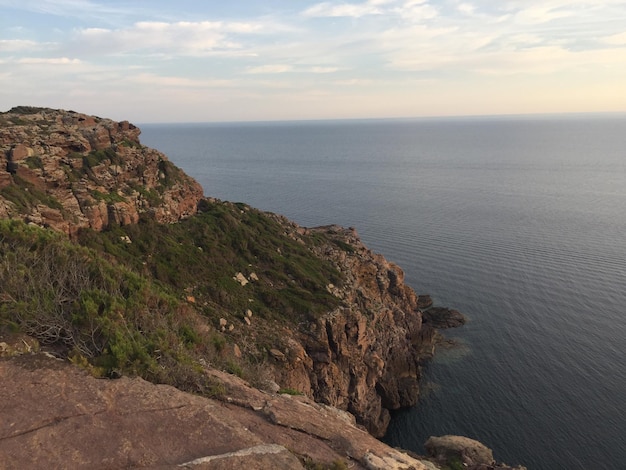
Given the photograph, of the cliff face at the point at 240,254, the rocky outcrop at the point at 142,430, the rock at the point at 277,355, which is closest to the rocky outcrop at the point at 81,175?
the cliff face at the point at 240,254

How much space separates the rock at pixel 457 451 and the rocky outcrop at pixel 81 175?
37.4m

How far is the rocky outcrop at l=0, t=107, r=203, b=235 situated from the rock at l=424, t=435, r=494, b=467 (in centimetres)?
3744

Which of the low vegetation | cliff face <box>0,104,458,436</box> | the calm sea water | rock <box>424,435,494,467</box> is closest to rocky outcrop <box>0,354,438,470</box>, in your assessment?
the low vegetation

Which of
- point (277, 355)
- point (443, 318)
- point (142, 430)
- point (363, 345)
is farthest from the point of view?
point (443, 318)

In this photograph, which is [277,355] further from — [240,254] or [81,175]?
[81,175]

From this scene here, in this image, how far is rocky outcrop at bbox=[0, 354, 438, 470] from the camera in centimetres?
1177

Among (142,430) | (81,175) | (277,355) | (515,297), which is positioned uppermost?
(81,175)

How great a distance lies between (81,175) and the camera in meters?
47.8

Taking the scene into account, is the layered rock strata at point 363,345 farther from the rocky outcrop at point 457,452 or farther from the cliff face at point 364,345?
the rocky outcrop at point 457,452

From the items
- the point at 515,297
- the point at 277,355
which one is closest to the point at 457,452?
Answer: the point at 277,355

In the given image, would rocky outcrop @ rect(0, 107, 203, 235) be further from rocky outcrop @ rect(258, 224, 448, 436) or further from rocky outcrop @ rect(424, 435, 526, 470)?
rocky outcrop @ rect(424, 435, 526, 470)

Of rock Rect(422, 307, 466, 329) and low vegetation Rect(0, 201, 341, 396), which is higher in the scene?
low vegetation Rect(0, 201, 341, 396)

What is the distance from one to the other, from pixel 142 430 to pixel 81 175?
42675 mm

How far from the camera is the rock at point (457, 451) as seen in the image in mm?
25981
